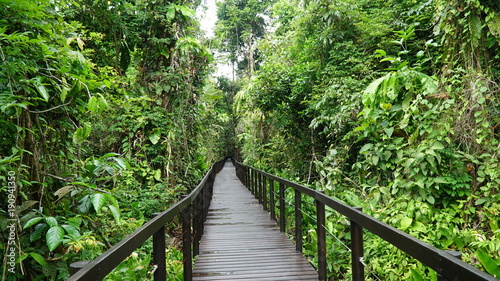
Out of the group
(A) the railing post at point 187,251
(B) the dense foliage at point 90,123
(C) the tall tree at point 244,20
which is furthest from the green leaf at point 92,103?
(C) the tall tree at point 244,20

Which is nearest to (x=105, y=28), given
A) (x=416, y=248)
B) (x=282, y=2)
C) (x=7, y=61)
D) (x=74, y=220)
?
(x=7, y=61)

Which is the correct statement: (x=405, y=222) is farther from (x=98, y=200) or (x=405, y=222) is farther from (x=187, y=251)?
(x=98, y=200)

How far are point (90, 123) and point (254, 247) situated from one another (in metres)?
2.77

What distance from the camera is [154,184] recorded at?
681 cm

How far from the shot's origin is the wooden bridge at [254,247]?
1378 millimetres

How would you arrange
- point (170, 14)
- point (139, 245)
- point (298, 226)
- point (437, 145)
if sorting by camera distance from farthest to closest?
point (170, 14)
point (298, 226)
point (437, 145)
point (139, 245)

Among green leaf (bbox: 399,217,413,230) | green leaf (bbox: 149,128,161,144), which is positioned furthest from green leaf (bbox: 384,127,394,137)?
green leaf (bbox: 149,128,161,144)

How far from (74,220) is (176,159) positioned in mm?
5044

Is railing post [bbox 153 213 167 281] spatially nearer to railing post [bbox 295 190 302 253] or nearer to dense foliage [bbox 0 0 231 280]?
dense foliage [bbox 0 0 231 280]

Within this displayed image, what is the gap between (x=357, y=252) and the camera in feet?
7.94

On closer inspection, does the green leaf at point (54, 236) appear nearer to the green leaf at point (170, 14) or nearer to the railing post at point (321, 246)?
the railing post at point (321, 246)

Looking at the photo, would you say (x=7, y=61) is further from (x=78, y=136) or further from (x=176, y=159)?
(x=176, y=159)

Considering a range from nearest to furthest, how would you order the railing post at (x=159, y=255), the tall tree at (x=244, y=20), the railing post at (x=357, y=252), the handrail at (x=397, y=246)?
the handrail at (x=397, y=246) < the railing post at (x=159, y=255) < the railing post at (x=357, y=252) < the tall tree at (x=244, y=20)

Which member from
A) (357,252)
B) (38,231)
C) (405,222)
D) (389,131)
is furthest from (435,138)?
(38,231)
